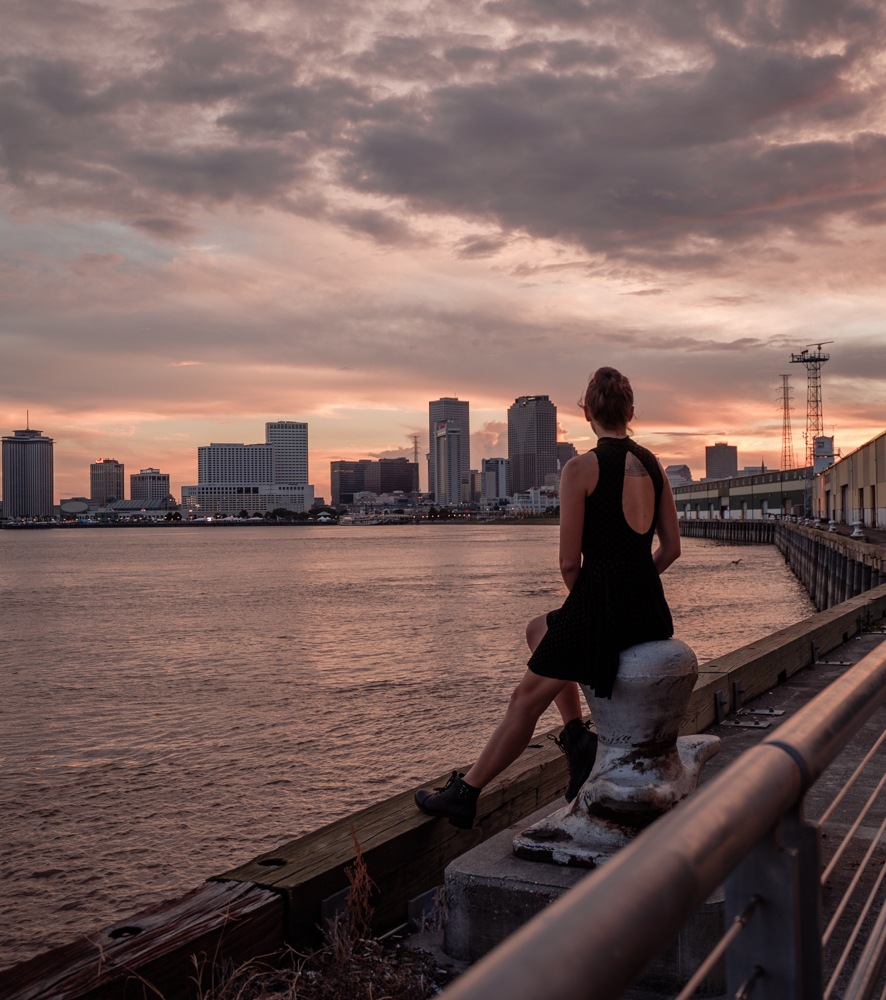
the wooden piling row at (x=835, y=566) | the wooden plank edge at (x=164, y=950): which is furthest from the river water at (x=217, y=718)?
the wooden plank edge at (x=164, y=950)

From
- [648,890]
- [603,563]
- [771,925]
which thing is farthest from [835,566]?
[648,890]

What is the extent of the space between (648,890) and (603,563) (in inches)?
141

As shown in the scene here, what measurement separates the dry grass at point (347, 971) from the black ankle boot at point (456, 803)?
1.85ft

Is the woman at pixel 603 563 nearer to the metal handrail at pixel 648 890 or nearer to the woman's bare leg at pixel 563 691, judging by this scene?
the woman's bare leg at pixel 563 691

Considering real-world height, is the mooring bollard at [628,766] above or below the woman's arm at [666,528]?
below

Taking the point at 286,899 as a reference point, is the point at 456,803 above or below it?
above

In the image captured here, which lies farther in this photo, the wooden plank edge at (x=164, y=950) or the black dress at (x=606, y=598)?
the black dress at (x=606, y=598)

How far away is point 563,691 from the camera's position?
17.1 feet

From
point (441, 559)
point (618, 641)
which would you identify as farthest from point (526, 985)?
point (441, 559)

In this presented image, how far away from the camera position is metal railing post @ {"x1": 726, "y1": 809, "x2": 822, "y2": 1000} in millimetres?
1546

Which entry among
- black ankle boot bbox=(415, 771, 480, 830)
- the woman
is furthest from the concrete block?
the woman

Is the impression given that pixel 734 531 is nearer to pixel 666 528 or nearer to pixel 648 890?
pixel 666 528

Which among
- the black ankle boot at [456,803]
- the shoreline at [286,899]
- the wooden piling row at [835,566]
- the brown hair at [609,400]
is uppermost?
the brown hair at [609,400]

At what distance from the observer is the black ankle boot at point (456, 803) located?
5027 millimetres
